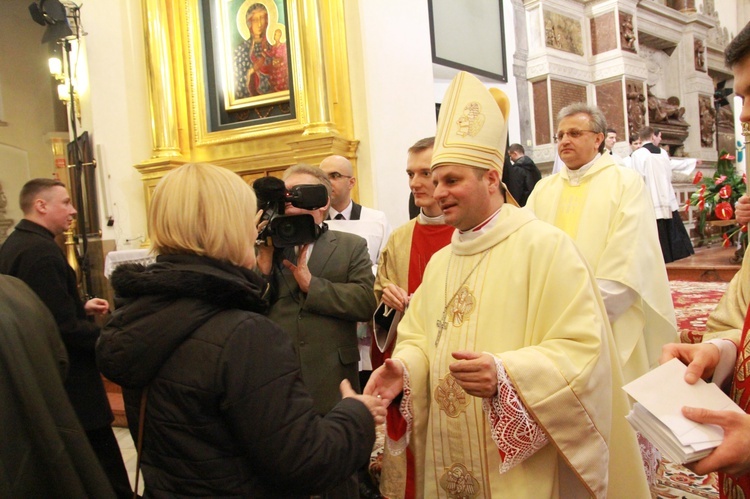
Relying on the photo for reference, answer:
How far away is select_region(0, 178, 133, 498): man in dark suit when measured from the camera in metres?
2.89

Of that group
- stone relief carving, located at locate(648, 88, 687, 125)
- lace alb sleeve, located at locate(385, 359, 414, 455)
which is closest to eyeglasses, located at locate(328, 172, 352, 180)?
lace alb sleeve, located at locate(385, 359, 414, 455)

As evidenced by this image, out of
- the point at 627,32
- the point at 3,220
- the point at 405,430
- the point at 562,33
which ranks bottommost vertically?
the point at 405,430

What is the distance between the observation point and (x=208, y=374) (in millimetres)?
1240

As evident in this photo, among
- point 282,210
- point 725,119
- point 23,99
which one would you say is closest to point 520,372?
point 282,210

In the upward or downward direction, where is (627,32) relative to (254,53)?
upward

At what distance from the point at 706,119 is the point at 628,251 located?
15.0m

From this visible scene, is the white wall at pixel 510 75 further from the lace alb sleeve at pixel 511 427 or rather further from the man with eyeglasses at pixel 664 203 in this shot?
the lace alb sleeve at pixel 511 427

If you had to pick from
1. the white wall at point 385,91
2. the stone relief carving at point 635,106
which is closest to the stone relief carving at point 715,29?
the stone relief carving at point 635,106

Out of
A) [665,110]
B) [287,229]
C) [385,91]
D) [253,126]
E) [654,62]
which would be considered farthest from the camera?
[654,62]

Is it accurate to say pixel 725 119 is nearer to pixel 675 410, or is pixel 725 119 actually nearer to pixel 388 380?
pixel 388 380

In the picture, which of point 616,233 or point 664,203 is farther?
point 664,203

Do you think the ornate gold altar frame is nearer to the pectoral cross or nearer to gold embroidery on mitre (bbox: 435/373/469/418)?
the pectoral cross

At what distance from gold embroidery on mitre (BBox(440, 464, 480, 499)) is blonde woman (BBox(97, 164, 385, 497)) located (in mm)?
606

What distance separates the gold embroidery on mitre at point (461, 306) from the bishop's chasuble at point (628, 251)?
3.92 feet
